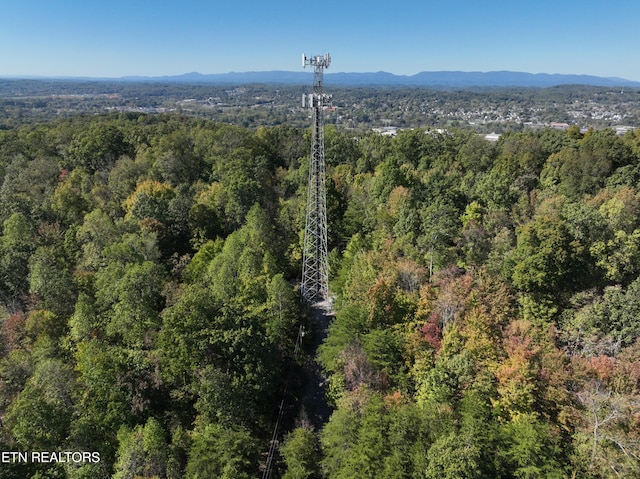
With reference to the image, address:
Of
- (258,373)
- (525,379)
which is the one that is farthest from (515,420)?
(258,373)

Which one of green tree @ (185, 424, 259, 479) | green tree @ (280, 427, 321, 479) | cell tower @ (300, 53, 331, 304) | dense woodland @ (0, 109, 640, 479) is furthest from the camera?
cell tower @ (300, 53, 331, 304)

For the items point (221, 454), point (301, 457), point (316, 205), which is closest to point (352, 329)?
point (301, 457)

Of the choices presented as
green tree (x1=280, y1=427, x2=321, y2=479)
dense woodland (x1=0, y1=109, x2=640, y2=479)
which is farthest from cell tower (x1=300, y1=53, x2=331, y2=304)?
green tree (x1=280, y1=427, x2=321, y2=479)

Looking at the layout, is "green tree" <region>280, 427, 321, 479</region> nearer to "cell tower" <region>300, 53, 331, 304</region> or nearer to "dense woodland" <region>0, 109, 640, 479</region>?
"dense woodland" <region>0, 109, 640, 479</region>

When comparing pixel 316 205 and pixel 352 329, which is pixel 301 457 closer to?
pixel 352 329

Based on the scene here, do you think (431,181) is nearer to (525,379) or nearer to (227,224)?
(227,224)
